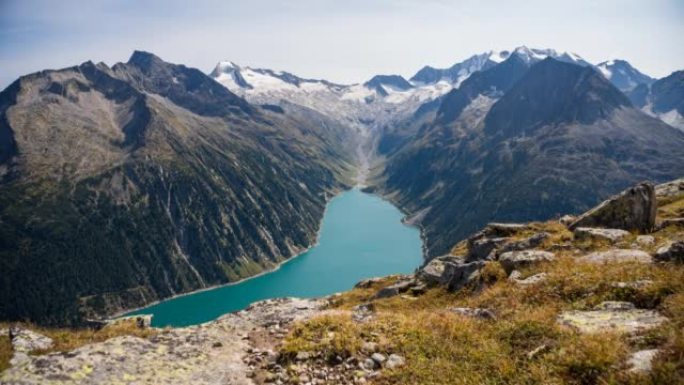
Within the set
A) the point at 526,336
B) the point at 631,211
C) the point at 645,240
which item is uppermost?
the point at 631,211

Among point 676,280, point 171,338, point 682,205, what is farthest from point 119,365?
point 682,205

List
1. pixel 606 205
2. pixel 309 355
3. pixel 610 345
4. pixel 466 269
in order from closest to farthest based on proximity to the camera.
A: pixel 610 345, pixel 309 355, pixel 466 269, pixel 606 205

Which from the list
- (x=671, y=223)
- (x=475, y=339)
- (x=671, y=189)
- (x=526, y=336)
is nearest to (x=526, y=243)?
(x=671, y=223)

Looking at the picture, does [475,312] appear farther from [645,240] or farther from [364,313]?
[645,240]

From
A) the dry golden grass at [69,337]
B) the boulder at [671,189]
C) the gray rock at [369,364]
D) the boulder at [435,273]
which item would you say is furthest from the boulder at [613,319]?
the boulder at [671,189]

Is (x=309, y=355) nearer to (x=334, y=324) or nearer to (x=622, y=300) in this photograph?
(x=334, y=324)

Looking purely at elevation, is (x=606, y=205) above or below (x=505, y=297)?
above
